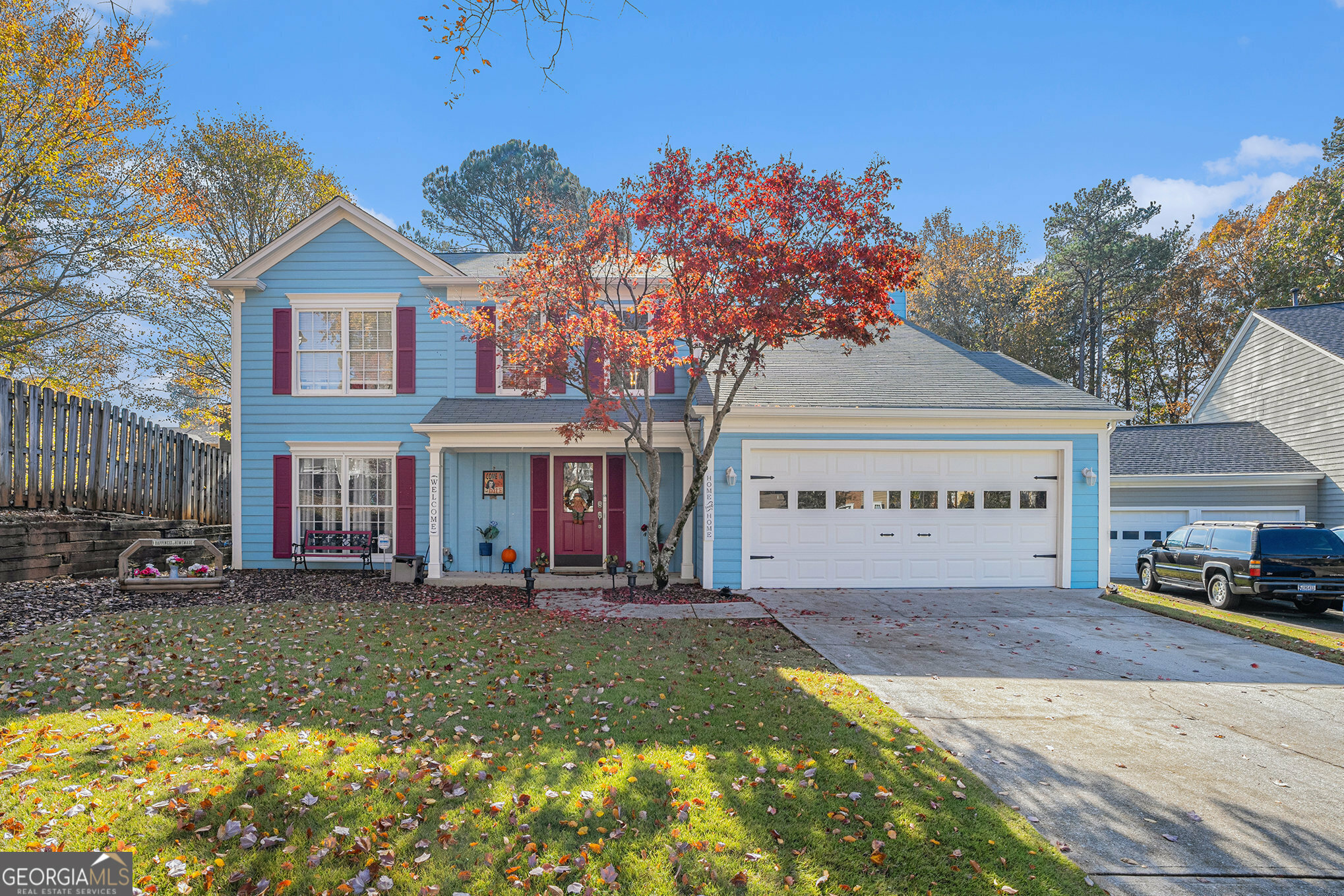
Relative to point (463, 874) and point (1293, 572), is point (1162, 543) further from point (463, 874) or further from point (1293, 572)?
point (463, 874)

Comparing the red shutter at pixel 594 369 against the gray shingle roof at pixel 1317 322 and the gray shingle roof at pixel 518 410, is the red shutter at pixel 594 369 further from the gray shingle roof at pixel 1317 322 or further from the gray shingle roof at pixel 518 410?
the gray shingle roof at pixel 1317 322

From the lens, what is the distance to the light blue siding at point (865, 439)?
11.3 metres

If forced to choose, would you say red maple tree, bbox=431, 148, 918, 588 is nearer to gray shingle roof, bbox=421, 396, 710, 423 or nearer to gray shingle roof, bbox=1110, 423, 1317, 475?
gray shingle roof, bbox=421, 396, 710, 423

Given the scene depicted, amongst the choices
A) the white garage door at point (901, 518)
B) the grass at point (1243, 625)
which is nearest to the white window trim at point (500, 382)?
the white garage door at point (901, 518)

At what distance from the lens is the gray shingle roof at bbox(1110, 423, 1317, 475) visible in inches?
628

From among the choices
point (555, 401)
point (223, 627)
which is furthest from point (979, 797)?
point (555, 401)

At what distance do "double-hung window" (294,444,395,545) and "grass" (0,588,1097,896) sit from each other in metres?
6.21

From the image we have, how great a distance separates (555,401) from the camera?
12.9 metres

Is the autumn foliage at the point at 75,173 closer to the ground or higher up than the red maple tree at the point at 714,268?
higher up

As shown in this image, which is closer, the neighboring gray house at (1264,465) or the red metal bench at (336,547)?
the red metal bench at (336,547)

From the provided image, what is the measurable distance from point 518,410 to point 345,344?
3.72 meters

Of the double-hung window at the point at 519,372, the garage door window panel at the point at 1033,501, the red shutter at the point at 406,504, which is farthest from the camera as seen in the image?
the red shutter at the point at 406,504

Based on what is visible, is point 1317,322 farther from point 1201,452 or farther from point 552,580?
point 552,580

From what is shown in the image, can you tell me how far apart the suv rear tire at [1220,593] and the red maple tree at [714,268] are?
7.74m
